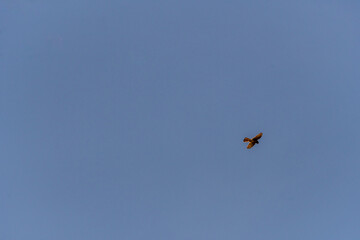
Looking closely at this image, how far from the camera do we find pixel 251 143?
41.6 meters
